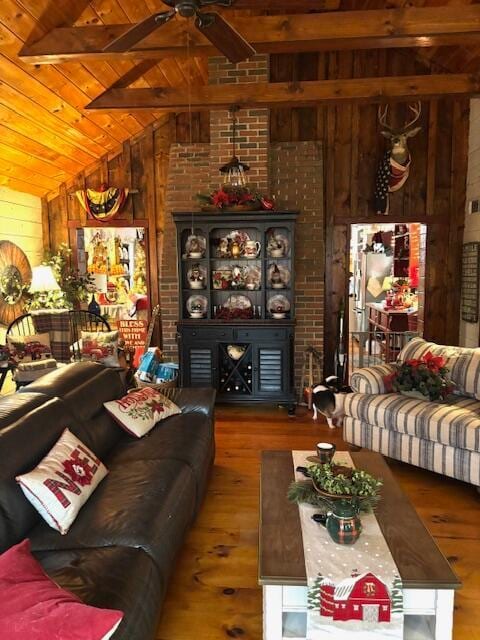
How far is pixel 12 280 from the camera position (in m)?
5.27

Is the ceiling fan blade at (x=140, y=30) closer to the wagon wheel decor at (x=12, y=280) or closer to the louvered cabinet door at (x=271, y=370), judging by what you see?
the louvered cabinet door at (x=271, y=370)

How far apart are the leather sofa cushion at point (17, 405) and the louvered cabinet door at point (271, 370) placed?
8.62ft

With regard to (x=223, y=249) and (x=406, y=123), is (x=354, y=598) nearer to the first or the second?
(x=223, y=249)

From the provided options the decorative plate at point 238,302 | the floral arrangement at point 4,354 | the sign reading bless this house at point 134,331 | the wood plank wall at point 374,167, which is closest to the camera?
the floral arrangement at point 4,354

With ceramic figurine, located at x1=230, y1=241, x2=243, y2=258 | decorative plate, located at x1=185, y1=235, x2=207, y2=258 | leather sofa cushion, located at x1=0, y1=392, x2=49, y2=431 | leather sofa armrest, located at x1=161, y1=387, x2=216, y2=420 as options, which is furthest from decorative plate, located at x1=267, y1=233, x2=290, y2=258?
leather sofa cushion, located at x1=0, y1=392, x2=49, y2=431

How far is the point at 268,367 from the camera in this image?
484 cm

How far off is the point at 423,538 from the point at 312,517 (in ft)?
1.44

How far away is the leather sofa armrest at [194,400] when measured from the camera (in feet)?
11.0

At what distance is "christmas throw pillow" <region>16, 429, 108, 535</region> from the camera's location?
1896 millimetres

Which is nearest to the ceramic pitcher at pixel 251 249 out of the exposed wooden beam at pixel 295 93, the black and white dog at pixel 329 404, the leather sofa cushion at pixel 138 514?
the exposed wooden beam at pixel 295 93

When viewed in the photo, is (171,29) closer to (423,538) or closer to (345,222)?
(345,222)

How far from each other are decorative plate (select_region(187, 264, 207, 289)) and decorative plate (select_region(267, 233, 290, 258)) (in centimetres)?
72

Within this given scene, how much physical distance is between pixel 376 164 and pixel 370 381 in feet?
10.4

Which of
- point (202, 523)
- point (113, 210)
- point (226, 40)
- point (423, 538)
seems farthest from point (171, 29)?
point (423, 538)
